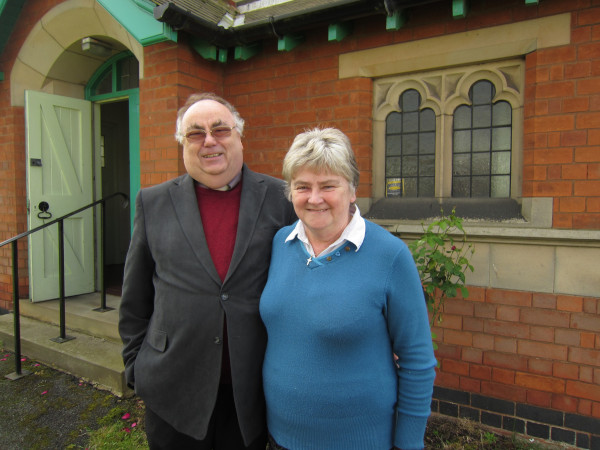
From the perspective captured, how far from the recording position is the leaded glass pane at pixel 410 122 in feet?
12.2

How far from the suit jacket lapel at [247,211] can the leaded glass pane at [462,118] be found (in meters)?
2.32

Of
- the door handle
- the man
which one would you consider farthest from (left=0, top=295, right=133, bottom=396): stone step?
the man

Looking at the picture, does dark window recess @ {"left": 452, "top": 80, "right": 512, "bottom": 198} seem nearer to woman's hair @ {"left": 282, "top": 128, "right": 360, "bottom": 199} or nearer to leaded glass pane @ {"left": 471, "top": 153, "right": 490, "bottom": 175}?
leaded glass pane @ {"left": 471, "top": 153, "right": 490, "bottom": 175}

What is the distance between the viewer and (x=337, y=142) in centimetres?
153

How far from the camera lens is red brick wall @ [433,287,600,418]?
9.85 feet

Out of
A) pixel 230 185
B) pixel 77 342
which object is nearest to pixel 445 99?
pixel 230 185

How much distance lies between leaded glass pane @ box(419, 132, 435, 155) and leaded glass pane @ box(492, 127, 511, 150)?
0.48 m

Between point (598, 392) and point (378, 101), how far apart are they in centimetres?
281

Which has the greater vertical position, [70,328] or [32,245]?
[32,245]

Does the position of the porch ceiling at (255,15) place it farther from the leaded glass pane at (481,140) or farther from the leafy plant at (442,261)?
the leafy plant at (442,261)

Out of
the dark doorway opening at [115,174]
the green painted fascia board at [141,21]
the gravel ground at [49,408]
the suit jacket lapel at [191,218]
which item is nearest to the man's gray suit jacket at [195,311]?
the suit jacket lapel at [191,218]

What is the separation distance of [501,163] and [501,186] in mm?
188

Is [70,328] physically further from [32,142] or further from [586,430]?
[586,430]

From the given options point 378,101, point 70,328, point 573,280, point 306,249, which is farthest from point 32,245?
point 573,280
